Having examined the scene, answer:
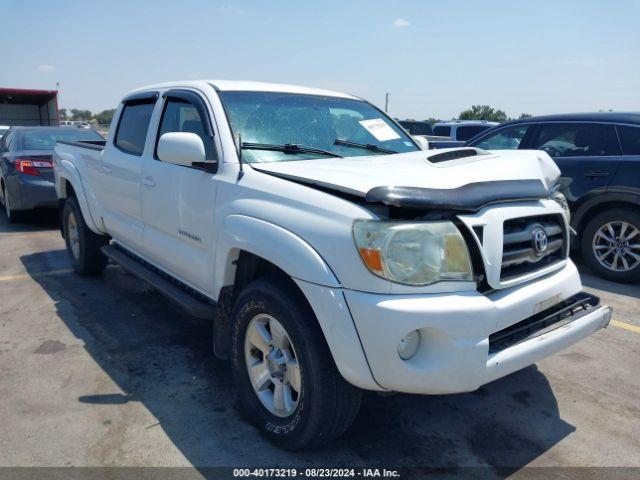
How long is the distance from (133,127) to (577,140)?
4.77 m

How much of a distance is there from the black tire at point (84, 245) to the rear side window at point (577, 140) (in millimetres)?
5117

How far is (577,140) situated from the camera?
20.3 feet

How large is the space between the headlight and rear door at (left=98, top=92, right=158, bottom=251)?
245 cm

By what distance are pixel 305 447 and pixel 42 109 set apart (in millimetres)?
25370

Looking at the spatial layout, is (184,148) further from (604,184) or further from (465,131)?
(465,131)

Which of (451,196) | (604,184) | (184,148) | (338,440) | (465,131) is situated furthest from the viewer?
(465,131)

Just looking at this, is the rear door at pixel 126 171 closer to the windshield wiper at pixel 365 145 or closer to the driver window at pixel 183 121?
the driver window at pixel 183 121

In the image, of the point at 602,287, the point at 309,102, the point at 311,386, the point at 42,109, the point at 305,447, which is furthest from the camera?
the point at 42,109

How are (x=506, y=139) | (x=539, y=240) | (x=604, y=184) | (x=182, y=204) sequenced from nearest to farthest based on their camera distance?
1. (x=539, y=240)
2. (x=182, y=204)
3. (x=604, y=184)
4. (x=506, y=139)

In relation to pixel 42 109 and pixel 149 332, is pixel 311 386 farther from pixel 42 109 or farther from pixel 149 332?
pixel 42 109

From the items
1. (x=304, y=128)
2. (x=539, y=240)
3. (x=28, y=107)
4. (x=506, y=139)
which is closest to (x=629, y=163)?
(x=506, y=139)

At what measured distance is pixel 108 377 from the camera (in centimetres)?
362

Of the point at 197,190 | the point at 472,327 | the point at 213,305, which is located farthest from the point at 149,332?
the point at 472,327

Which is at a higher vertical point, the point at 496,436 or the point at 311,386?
the point at 311,386
